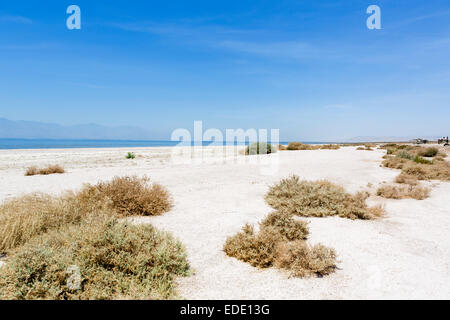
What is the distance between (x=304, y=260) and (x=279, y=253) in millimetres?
398

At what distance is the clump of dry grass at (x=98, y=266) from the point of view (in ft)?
9.77

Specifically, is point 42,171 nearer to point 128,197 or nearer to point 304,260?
point 128,197

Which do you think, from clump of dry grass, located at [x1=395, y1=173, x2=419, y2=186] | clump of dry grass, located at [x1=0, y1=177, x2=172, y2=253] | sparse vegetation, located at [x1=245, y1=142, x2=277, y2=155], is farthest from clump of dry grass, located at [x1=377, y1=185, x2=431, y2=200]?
sparse vegetation, located at [x1=245, y1=142, x2=277, y2=155]

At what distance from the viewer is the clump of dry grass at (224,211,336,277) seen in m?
3.79

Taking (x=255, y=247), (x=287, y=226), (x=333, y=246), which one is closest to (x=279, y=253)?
(x=255, y=247)

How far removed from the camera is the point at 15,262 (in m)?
3.07

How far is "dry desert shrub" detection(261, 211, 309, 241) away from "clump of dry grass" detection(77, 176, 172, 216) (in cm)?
285

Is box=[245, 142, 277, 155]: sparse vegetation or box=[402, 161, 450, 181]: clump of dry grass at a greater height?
box=[245, 142, 277, 155]: sparse vegetation

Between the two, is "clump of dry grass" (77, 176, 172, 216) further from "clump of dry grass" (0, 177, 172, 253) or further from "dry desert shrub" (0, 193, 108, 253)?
"dry desert shrub" (0, 193, 108, 253)

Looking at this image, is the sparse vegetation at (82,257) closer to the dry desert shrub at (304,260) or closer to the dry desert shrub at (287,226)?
the dry desert shrub at (304,260)

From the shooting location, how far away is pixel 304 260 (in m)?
3.82
